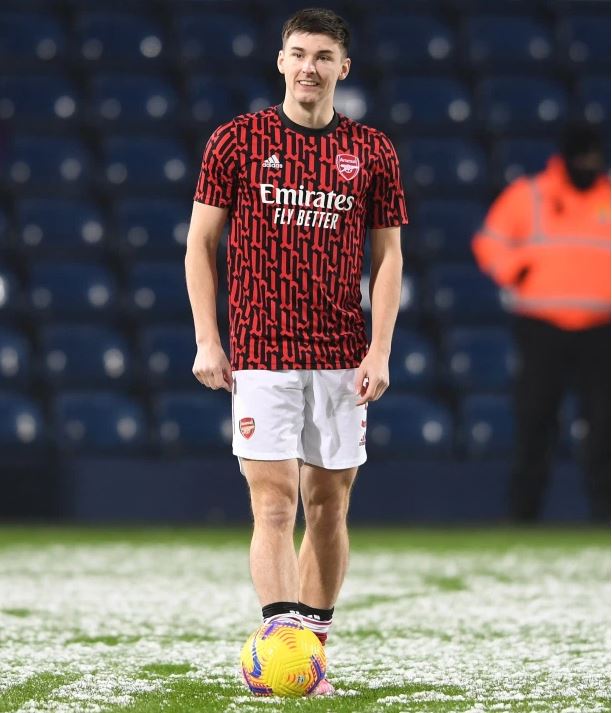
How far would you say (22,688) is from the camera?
321 centimetres

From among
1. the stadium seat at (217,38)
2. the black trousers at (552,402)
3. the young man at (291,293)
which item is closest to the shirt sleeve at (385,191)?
the young man at (291,293)

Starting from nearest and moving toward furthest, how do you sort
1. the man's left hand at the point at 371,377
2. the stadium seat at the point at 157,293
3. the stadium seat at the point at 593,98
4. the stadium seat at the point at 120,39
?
the man's left hand at the point at 371,377, the stadium seat at the point at 157,293, the stadium seat at the point at 120,39, the stadium seat at the point at 593,98

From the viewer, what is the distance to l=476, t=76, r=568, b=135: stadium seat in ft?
36.1

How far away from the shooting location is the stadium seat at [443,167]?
410 inches

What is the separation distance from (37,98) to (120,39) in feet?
3.03

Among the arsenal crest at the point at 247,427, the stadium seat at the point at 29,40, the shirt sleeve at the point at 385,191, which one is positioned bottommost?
the arsenal crest at the point at 247,427

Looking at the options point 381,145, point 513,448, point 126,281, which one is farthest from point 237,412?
point 126,281

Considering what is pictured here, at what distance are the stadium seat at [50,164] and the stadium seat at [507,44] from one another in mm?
3240

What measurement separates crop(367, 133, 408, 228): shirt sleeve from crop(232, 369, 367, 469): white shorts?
40 cm

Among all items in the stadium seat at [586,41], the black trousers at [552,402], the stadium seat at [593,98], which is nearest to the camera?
the black trousers at [552,402]

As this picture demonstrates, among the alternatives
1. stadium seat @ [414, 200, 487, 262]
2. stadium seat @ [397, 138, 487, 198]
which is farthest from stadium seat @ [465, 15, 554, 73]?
stadium seat @ [414, 200, 487, 262]

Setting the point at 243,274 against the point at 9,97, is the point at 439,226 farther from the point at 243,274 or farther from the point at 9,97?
the point at 243,274

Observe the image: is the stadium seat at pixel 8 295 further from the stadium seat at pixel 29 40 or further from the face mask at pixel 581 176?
the face mask at pixel 581 176

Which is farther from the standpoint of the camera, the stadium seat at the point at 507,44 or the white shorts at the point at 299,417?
the stadium seat at the point at 507,44
